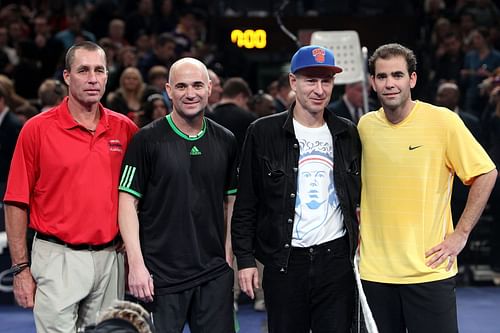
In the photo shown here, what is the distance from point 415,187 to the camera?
17.4ft

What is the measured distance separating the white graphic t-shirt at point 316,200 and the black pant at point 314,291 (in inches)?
2.4

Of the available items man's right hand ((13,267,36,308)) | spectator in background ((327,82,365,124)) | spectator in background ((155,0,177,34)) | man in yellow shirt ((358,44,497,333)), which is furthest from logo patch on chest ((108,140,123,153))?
spectator in background ((155,0,177,34))

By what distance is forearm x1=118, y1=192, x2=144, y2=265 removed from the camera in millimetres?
5223

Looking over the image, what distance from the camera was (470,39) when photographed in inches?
556

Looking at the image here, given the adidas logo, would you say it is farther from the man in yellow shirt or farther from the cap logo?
the man in yellow shirt

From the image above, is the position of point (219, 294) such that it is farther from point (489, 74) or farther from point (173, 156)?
point (489, 74)

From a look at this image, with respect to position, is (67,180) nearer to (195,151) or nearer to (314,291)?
(195,151)

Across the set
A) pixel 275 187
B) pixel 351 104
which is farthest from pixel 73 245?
pixel 351 104

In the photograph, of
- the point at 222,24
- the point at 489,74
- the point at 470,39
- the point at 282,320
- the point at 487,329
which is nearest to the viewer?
the point at 282,320

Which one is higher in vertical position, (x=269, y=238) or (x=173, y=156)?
(x=173, y=156)

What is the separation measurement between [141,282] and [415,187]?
1554 millimetres

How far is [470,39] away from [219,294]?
31.8ft

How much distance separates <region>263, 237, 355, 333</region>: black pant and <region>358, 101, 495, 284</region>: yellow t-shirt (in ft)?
0.54

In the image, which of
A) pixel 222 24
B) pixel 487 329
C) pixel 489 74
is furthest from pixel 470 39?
pixel 487 329
